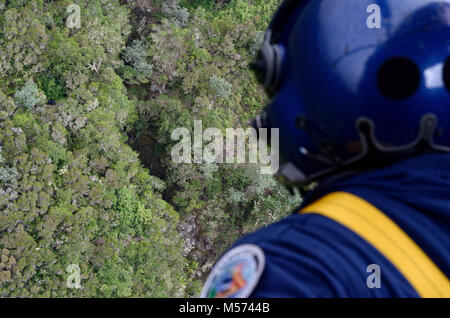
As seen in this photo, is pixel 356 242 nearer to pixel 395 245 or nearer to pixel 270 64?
pixel 395 245

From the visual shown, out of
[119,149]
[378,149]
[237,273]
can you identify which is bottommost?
[119,149]

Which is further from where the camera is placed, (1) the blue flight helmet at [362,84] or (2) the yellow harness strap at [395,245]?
(1) the blue flight helmet at [362,84]

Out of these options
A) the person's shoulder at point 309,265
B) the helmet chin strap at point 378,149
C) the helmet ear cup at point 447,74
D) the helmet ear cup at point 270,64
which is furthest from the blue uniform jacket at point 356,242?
the helmet ear cup at point 270,64

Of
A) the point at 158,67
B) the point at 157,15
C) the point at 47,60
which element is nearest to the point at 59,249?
the point at 47,60

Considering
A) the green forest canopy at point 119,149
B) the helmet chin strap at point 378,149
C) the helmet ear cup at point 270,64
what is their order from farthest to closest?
1. the green forest canopy at point 119,149
2. the helmet ear cup at point 270,64
3. the helmet chin strap at point 378,149

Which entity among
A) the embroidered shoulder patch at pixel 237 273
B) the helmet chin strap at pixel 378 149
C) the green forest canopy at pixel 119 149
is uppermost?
the helmet chin strap at pixel 378 149

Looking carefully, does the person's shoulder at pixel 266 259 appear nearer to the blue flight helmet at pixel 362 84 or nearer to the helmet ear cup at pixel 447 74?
the blue flight helmet at pixel 362 84

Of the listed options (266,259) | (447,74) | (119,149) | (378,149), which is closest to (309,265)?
(266,259)
